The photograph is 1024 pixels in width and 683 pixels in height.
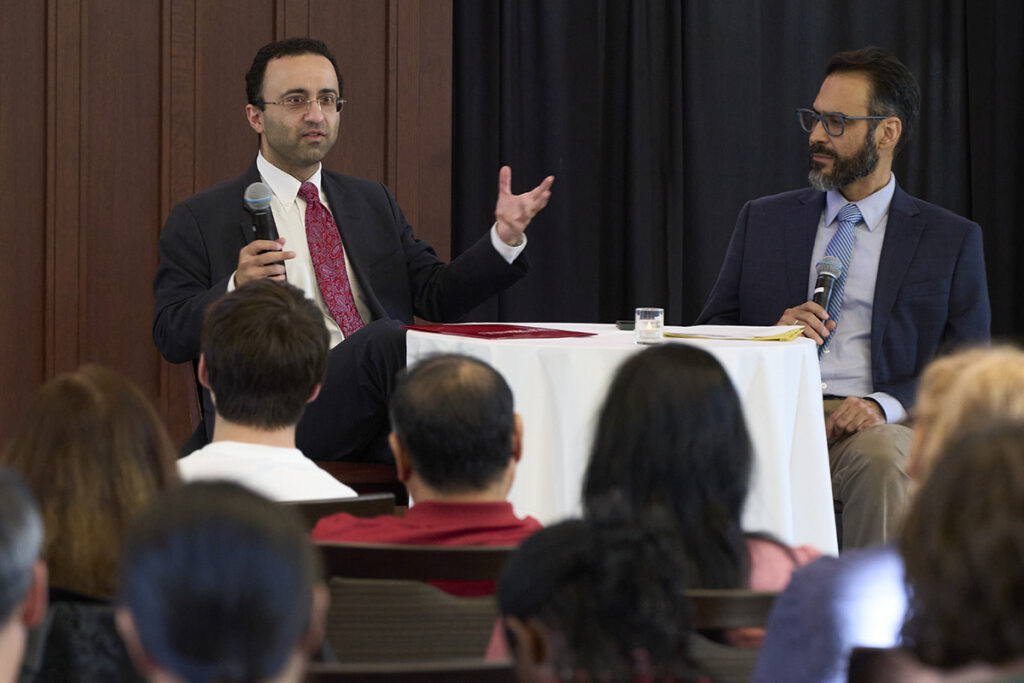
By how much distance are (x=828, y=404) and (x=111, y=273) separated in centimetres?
246

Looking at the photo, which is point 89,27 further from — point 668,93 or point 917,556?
point 917,556

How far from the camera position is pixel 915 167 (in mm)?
5527

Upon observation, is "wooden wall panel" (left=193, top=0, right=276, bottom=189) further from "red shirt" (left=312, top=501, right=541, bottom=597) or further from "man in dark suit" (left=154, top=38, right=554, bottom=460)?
"red shirt" (left=312, top=501, right=541, bottom=597)

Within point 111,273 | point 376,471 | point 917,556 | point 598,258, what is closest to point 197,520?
point 917,556

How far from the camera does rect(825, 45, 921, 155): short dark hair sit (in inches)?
144

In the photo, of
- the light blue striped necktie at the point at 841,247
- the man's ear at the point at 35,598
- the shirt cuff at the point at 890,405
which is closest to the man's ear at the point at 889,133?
the light blue striped necktie at the point at 841,247

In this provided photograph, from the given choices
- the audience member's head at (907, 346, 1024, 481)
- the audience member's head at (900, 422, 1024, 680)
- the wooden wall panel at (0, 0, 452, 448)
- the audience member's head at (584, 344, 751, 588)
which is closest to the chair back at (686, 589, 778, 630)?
the audience member's head at (584, 344, 751, 588)

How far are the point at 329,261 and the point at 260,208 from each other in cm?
57

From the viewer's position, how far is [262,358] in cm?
214

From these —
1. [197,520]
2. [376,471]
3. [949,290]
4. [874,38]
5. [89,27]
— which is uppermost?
[874,38]

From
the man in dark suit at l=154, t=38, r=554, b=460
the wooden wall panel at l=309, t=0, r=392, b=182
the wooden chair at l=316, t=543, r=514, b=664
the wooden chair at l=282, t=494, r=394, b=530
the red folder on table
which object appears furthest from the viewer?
the wooden wall panel at l=309, t=0, r=392, b=182

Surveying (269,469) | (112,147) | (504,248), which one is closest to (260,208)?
(504,248)

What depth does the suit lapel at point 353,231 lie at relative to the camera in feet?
12.0

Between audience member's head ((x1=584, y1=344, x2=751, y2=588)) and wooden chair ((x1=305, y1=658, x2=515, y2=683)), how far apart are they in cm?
40
